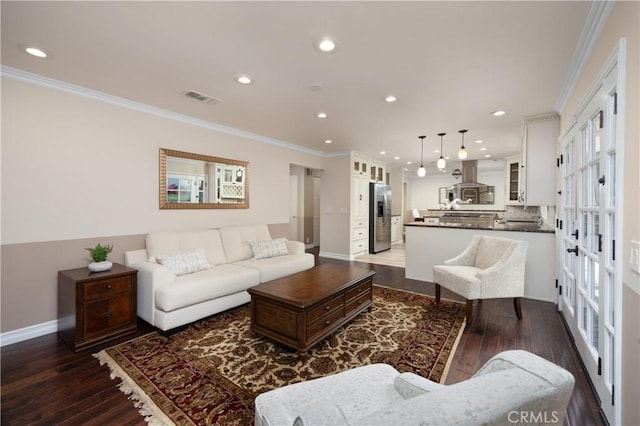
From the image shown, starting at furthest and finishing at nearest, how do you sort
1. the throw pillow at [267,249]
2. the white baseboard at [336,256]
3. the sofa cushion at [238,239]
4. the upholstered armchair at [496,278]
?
the white baseboard at [336,256], the throw pillow at [267,249], the sofa cushion at [238,239], the upholstered armchair at [496,278]

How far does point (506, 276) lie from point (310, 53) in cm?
299

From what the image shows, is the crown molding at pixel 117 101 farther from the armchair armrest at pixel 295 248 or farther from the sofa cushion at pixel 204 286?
the sofa cushion at pixel 204 286

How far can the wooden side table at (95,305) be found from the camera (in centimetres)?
241

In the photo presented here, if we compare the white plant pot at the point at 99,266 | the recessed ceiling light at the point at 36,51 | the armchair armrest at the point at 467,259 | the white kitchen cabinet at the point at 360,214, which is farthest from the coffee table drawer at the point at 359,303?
the recessed ceiling light at the point at 36,51

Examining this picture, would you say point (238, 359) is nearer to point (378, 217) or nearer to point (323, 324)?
point (323, 324)

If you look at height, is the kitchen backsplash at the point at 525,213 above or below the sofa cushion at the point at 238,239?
above

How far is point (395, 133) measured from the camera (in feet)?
15.6

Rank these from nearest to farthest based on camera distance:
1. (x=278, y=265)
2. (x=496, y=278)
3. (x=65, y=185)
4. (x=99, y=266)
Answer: (x=99, y=266), (x=65, y=185), (x=496, y=278), (x=278, y=265)

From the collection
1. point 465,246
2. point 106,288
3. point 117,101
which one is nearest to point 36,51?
point 117,101

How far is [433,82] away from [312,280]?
2.39 meters

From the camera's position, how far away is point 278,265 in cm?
371

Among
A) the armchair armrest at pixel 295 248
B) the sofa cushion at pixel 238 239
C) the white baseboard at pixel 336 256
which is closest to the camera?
the sofa cushion at pixel 238 239

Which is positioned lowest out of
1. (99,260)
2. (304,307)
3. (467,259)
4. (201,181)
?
(304,307)

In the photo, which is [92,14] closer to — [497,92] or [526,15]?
[526,15]
